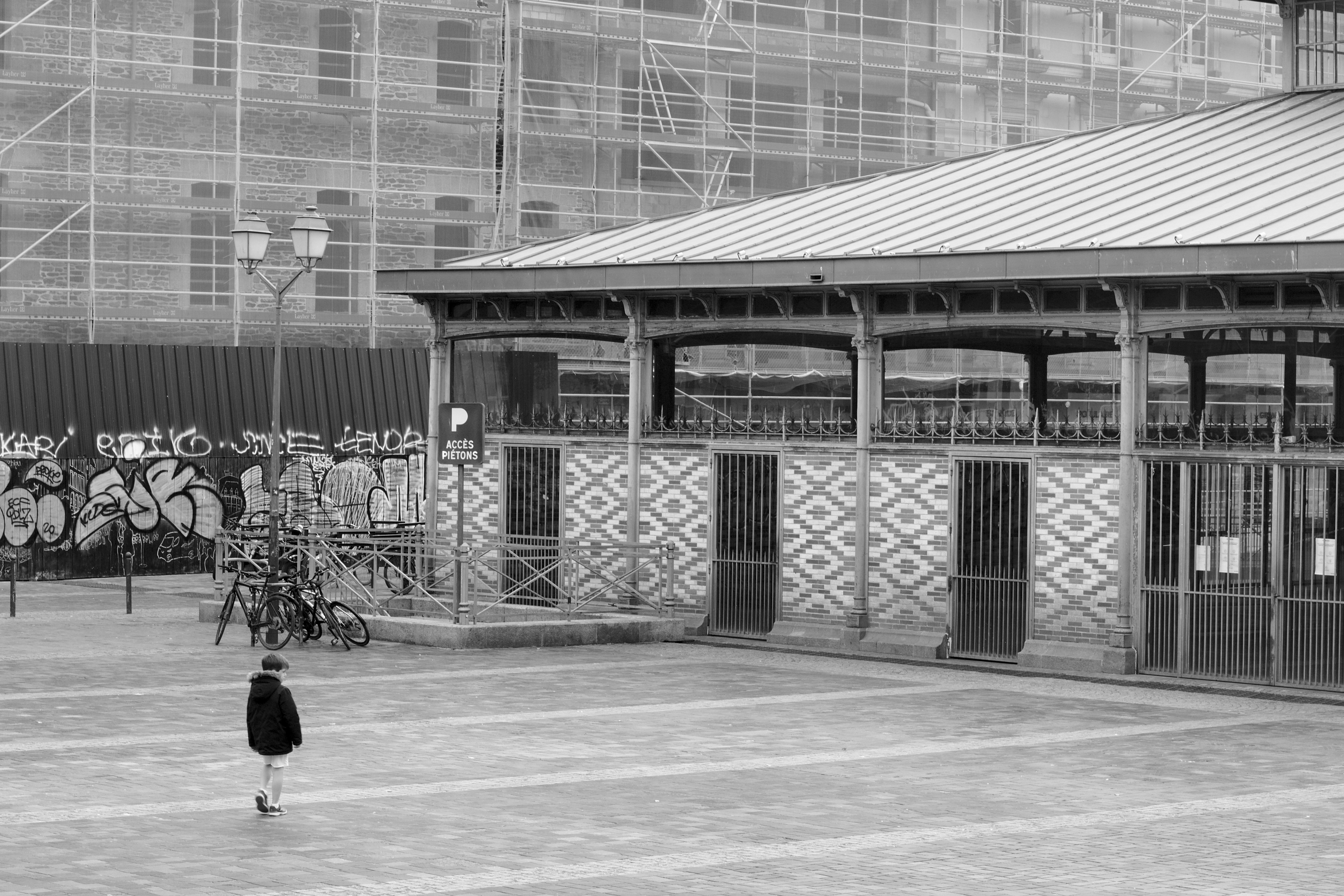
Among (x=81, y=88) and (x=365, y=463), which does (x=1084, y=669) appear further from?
(x=81, y=88)

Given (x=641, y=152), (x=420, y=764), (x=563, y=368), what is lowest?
(x=420, y=764)

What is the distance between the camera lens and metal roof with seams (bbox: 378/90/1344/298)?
19109 millimetres

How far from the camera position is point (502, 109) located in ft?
138

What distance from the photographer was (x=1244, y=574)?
19312 mm

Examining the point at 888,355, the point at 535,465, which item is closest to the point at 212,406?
the point at 535,465

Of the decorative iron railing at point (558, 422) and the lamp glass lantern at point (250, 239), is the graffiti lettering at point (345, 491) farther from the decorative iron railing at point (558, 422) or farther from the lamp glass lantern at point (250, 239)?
the lamp glass lantern at point (250, 239)

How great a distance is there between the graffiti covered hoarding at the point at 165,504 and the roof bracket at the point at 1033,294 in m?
13.2

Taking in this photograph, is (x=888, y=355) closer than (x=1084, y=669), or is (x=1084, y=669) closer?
(x=1084, y=669)

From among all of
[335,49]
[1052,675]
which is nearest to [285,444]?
[335,49]

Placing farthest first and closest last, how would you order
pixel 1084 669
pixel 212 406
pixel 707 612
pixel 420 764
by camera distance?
pixel 212 406 < pixel 707 612 < pixel 1084 669 < pixel 420 764

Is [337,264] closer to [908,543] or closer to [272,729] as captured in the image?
[908,543]

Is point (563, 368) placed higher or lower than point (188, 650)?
higher

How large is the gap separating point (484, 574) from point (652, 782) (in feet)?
38.4

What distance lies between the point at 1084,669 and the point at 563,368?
78.1 ft
